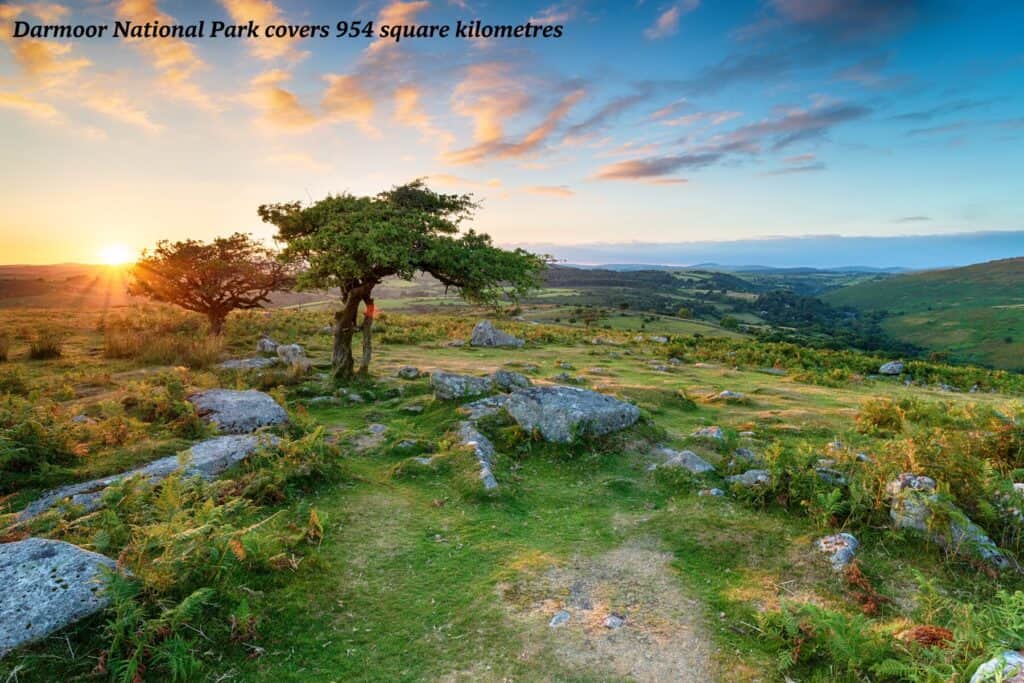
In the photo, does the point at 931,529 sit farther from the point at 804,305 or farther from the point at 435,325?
the point at 804,305

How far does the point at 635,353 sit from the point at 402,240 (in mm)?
22376

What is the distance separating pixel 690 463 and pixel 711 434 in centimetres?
311

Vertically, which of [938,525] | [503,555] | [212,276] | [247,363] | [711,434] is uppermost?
[212,276]

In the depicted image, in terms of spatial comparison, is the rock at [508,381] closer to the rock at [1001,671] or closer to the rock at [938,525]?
the rock at [938,525]

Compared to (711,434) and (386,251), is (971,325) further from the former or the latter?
(386,251)

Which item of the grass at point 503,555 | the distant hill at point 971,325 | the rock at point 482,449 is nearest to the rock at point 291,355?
the grass at point 503,555

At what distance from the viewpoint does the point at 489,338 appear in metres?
35.6

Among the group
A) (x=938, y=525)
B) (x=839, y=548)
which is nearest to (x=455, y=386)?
(x=839, y=548)

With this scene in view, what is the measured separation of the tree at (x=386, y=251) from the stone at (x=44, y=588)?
11789mm

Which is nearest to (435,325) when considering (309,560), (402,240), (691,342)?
(691,342)

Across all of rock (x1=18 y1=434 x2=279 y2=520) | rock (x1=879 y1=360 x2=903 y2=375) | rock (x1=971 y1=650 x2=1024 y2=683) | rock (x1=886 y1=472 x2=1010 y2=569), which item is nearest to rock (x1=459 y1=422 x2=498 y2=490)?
rock (x1=18 y1=434 x2=279 y2=520)

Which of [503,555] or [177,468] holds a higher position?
[177,468]

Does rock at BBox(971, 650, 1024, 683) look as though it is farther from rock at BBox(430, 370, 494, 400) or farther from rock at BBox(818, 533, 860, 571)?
rock at BBox(430, 370, 494, 400)

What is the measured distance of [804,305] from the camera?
181m
